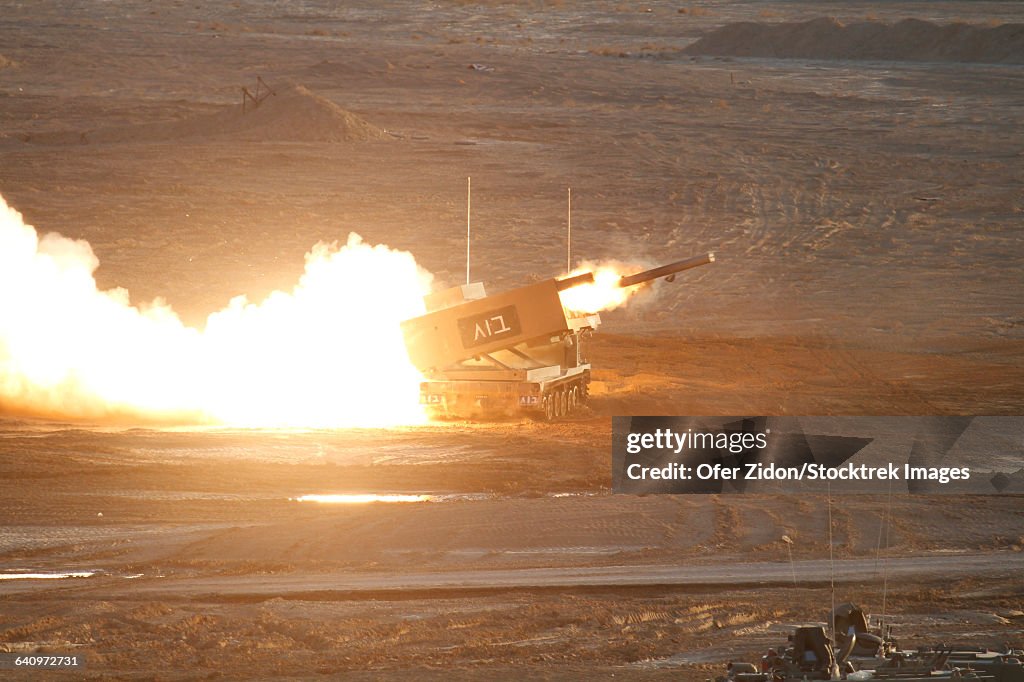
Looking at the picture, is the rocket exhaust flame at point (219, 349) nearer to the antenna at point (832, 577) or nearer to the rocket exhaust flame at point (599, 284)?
the rocket exhaust flame at point (599, 284)

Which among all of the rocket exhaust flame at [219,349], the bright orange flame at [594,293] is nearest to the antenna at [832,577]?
the bright orange flame at [594,293]

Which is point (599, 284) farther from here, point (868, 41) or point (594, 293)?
point (868, 41)

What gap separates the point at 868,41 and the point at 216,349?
76.4 metres

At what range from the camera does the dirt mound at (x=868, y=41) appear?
93188 mm

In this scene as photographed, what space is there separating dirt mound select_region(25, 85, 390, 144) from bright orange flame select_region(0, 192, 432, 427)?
93.6 feet

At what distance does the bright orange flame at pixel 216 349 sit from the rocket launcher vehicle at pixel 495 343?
101cm

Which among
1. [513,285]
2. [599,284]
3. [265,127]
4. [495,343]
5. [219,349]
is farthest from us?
[265,127]

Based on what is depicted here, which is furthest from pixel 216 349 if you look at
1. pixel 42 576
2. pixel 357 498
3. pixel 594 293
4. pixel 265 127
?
pixel 265 127

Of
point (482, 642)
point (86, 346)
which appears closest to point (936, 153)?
point (86, 346)

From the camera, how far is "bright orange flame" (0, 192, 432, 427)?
30344mm

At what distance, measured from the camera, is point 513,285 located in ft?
141

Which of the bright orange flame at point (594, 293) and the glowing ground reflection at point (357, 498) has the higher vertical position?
the bright orange flame at point (594, 293)

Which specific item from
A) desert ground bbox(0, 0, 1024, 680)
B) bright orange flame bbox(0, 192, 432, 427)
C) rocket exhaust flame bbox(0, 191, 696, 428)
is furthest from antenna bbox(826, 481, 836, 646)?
bright orange flame bbox(0, 192, 432, 427)

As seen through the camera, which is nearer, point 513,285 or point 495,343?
point 495,343
